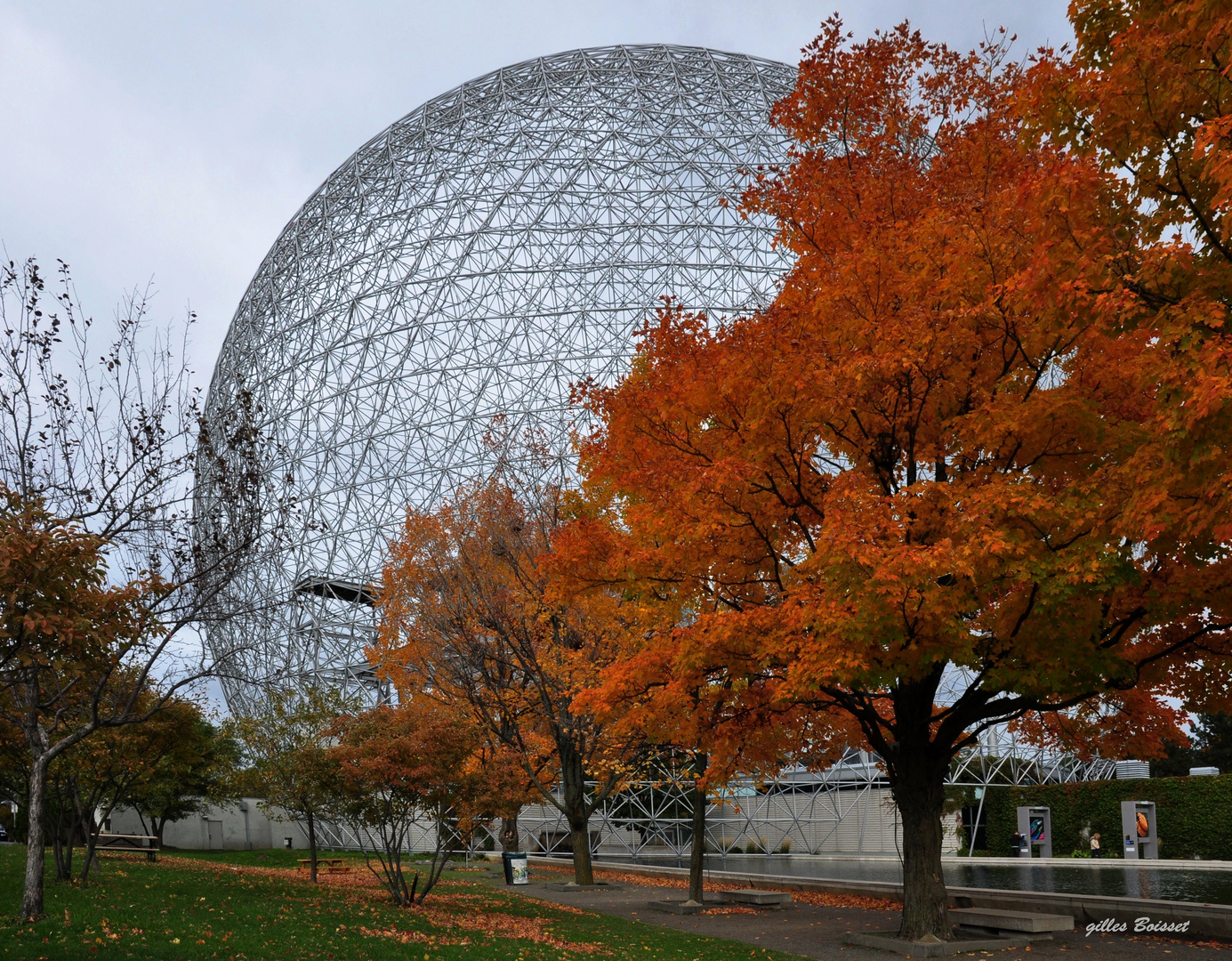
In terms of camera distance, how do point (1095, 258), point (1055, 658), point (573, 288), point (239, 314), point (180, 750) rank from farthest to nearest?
point (239, 314) → point (573, 288) → point (180, 750) → point (1055, 658) → point (1095, 258)

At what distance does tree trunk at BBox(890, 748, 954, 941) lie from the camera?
36.3 ft

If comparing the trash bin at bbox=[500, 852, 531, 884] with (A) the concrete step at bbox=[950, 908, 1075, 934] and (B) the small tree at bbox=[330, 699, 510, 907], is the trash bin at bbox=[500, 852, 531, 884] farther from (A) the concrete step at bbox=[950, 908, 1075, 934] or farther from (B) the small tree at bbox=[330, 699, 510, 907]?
(A) the concrete step at bbox=[950, 908, 1075, 934]

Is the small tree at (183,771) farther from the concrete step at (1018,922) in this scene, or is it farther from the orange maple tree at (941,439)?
the concrete step at (1018,922)

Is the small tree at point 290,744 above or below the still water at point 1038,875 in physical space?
above

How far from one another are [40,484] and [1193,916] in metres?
14.3

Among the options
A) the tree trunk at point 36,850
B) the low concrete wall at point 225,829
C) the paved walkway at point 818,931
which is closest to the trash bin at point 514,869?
the paved walkway at point 818,931

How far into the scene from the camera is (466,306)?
3406 centimetres

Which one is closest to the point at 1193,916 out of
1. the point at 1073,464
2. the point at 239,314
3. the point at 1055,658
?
the point at 1055,658

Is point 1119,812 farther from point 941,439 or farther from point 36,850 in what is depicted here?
point 36,850

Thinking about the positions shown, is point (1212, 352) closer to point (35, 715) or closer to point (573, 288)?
point (35, 715)

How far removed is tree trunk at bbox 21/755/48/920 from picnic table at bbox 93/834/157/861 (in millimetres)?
14836

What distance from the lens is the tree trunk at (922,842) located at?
36.3ft
